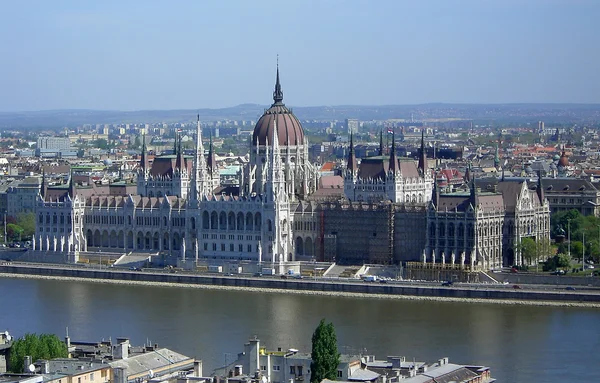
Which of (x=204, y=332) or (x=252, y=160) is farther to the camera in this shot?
(x=252, y=160)

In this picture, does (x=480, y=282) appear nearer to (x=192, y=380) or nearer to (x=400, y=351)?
(x=400, y=351)

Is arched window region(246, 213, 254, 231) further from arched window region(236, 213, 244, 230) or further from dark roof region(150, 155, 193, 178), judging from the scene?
dark roof region(150, 155, 193, 178)

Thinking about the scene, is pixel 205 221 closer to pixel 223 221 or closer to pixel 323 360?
pixel 223 221

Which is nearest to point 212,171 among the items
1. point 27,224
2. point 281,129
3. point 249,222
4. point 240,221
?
point 281,129

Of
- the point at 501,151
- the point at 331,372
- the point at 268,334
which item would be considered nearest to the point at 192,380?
the point at 331,372

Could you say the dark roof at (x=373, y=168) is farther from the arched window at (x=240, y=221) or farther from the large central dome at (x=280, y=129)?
the arched window at (x=240, y=221)
